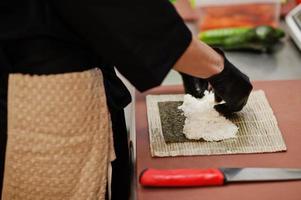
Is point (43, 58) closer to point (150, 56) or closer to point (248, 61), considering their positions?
point (150, 56)

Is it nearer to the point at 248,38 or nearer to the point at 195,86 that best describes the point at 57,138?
the point at 195,86

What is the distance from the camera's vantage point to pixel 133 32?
2.17 feet

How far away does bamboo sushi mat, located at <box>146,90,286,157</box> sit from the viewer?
83cm

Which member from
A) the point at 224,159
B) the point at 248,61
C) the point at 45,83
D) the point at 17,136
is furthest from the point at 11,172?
the point at 248,61

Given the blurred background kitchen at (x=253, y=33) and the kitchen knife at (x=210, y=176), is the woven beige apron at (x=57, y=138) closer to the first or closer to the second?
the kitchen knife at (x=210, y=176)

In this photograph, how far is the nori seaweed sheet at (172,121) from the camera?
87 cm

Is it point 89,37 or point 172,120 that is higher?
point 89,37

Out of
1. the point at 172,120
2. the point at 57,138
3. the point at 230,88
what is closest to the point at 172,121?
the point at 172,120

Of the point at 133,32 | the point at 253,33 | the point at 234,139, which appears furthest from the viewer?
the point at 253,33

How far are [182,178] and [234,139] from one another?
175 millimetres

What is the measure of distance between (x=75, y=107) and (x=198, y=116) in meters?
0.28

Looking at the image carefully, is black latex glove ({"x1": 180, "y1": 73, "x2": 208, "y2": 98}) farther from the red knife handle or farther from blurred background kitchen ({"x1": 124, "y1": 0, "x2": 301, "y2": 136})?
the red knife handle

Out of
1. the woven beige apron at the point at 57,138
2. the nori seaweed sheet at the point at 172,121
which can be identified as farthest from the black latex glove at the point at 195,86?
the woven beige apron at the point at 57,138

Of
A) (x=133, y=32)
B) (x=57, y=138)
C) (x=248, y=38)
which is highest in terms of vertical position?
(x=133, y=32)
